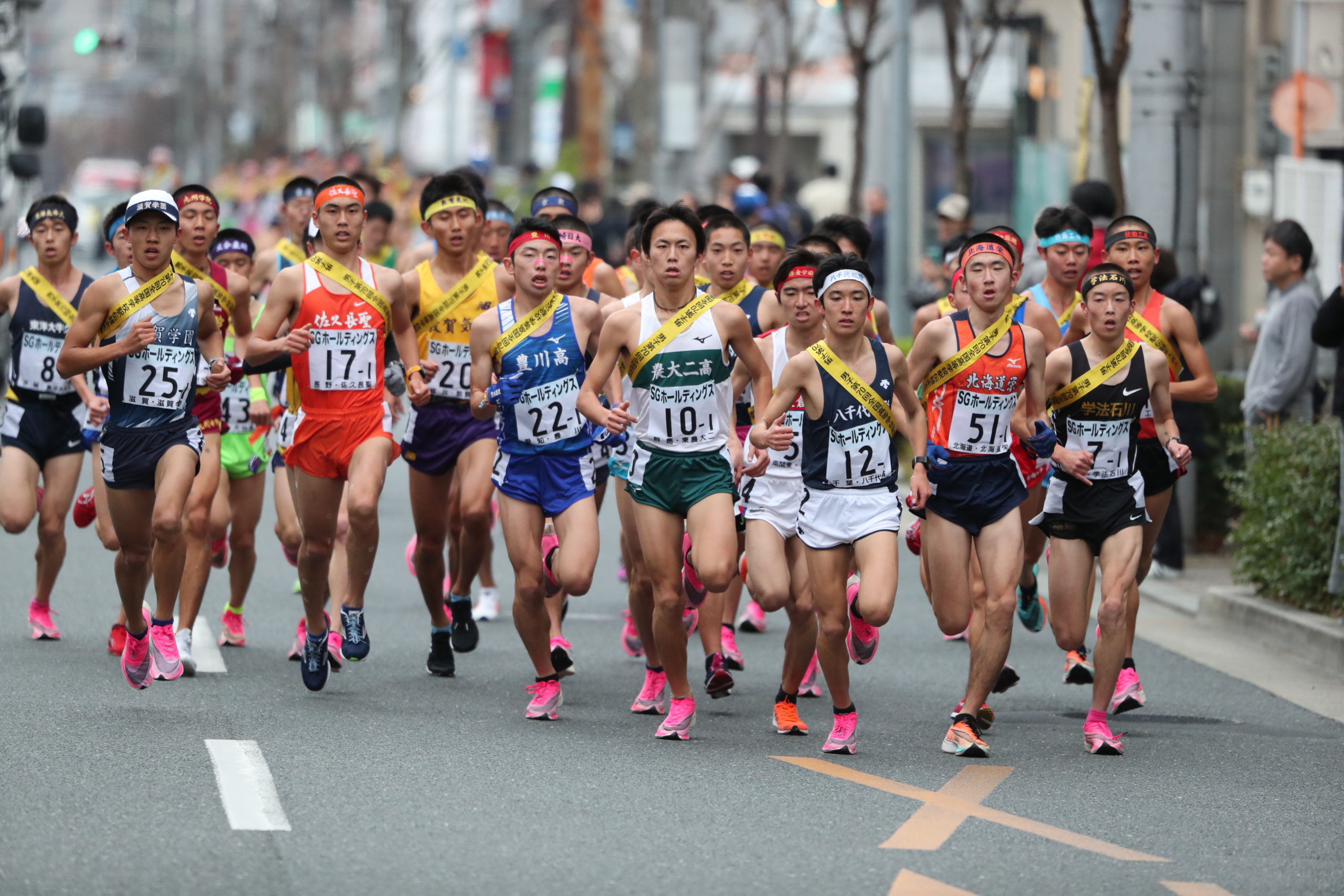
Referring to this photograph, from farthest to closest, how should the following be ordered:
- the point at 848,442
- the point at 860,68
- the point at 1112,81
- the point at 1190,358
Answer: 1. the point at 860,68
2. the point at 1112,81
3. the point at 1190,358
4. the point at 848,442

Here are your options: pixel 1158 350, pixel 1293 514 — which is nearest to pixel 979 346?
pixel 1158 350

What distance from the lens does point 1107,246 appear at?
1022 centimetres

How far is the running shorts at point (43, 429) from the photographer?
10.8 meters

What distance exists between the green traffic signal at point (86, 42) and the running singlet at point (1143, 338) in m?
22.8

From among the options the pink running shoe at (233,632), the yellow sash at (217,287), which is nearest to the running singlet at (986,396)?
→ the yellow sash at (217,287)

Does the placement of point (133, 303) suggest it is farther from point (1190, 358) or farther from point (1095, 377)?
point (1190, 358)

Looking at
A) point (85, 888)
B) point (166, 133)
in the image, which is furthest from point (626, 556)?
Answer: point (166, 133)

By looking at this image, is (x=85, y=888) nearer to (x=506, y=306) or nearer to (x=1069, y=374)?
(x=506, y=306)

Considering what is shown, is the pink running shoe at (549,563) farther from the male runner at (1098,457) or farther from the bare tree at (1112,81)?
the bare tree at (1112,81)

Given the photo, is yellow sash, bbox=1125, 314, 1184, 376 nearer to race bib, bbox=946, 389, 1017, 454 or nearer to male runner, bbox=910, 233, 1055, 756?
male runner, bbox=910, 233, 1055, 756

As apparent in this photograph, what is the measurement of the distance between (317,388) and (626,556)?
177cm

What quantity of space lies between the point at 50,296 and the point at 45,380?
16.8 inches

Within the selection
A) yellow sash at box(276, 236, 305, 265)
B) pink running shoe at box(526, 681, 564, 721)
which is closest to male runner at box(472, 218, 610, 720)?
pink running shoe at box(526, 681, 564, 721)

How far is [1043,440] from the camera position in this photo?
9.05m
